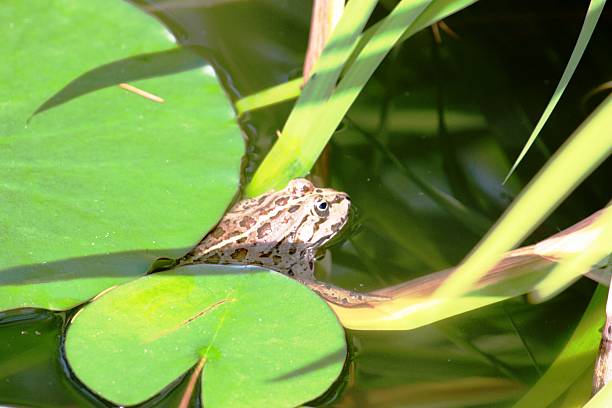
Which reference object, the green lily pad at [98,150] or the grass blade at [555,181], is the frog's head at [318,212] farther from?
the grass blade at [555,181]

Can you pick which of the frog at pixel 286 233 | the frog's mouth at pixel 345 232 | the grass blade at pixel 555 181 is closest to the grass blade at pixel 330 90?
the frog at pixel 286 233

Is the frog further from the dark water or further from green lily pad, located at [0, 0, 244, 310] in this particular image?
green lily pad, located at [0, 0, 244, 310]

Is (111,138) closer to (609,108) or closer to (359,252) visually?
(359,252)

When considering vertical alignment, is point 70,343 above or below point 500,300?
below

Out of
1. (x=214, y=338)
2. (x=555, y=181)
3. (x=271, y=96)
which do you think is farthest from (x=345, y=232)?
(x=555, y=181)

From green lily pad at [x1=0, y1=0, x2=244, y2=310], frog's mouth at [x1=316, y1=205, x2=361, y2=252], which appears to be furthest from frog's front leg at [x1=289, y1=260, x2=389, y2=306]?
green lily pad at [x1=0, y1=0, x2=244, y2=310]

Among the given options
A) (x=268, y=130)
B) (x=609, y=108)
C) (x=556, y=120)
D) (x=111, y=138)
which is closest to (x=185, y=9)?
(x=268, y=130)
